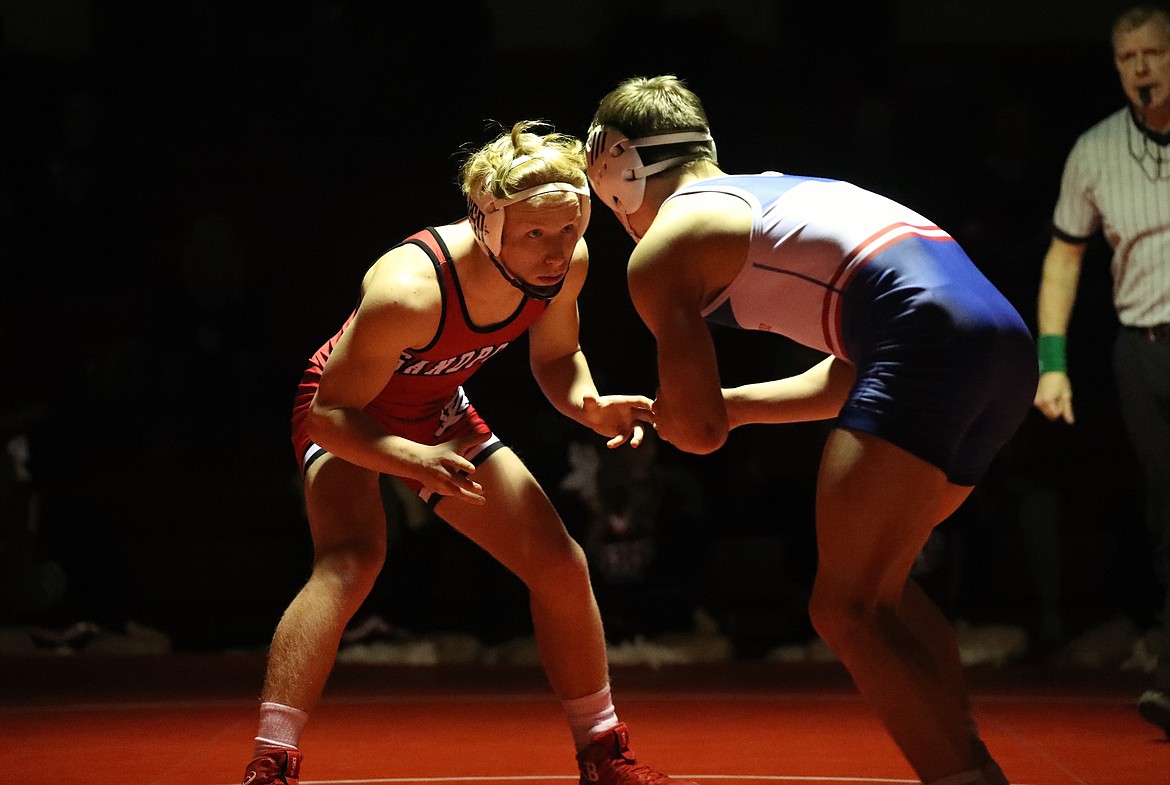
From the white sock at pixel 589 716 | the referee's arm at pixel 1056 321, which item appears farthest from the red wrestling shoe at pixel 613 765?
the referee's arm at pixel 1056 321

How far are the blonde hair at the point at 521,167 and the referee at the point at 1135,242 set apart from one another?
179cm

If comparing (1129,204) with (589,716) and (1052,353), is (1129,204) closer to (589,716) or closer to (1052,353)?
(1052,353)

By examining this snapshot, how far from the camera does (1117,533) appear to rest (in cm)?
567

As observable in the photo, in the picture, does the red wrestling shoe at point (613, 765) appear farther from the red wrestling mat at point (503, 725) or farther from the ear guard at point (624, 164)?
the ear guard at point (624, 164)

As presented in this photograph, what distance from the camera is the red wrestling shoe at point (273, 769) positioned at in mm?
2625

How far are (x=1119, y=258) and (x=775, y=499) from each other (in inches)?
77.9

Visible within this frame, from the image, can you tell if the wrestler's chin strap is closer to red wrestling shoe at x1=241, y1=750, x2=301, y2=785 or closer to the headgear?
the headgear

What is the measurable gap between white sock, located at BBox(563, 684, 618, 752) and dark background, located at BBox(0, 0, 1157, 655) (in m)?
2.54

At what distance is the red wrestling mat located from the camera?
132 inches

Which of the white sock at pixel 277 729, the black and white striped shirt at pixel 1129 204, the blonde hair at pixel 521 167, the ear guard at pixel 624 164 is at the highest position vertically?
the black and white striped shirt at pixel 1129 204

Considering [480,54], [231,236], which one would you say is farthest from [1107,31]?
[231,236]

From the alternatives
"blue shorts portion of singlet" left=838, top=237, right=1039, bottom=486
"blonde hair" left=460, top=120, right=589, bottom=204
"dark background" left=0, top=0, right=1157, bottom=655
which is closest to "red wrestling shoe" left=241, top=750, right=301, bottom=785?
"blonde hair" left=460, top=120, right=589, bottom=204

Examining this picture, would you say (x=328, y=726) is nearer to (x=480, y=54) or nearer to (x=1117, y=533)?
(x=1117, y=533)

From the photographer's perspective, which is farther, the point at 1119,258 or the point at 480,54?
the point at 480,54
